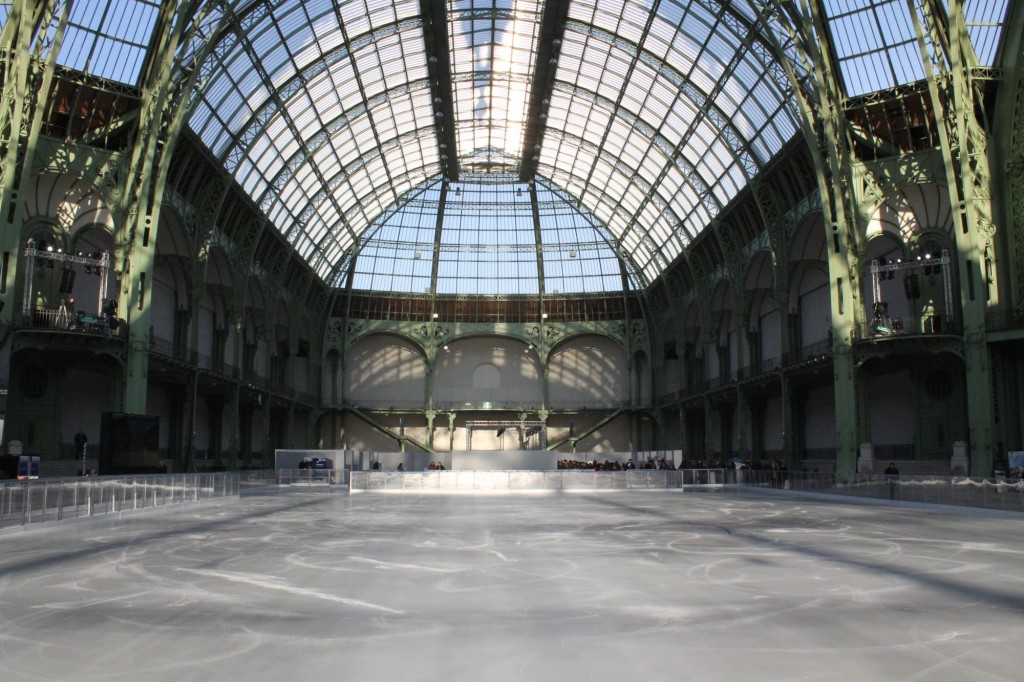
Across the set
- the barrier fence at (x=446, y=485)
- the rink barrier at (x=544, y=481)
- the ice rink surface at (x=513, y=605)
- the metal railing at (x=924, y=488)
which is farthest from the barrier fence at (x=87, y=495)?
the metal railing at (x=924, y=488)

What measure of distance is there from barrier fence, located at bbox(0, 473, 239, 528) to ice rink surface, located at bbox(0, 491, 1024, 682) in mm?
685

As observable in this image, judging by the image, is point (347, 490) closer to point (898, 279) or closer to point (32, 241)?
point (32, 241)

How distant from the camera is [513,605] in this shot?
914 centimetres

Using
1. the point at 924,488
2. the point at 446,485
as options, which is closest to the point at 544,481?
the point at 446,485

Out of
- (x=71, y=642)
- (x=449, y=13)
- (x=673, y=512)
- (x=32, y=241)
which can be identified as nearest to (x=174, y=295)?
(x=32, y=241)

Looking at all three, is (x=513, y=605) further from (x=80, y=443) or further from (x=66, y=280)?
(x=80, y=443)

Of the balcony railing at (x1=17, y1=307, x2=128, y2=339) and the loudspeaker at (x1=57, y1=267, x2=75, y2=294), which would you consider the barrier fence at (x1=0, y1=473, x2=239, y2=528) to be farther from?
the loudspeaker at (x1=57, y1=267, x2=75, y2=294)

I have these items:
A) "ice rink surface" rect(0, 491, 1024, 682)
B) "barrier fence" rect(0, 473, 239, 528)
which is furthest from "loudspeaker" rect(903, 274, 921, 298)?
"barrier fence" rect(0, 473, 239, 528)

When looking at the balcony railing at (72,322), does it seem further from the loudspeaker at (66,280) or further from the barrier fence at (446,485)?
the barrier fence at (446,485)

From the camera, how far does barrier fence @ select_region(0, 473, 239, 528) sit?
17.7 metres

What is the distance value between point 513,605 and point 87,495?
15731 millimetres

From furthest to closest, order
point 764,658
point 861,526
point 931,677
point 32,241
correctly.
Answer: point 32,241 < point 861,526 < point 764,658 < point 931,677

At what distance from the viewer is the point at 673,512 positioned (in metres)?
25.2

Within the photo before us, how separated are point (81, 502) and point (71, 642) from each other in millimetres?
14902
